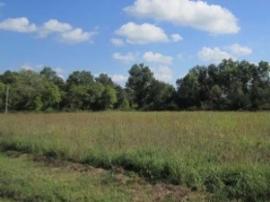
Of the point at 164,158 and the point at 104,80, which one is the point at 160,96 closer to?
the point at 104,80

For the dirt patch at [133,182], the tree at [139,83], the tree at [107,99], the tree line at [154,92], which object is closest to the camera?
the dirt patch at [133,182]

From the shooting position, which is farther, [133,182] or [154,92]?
[154,92]

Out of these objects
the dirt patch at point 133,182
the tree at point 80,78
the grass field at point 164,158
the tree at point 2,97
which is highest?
the tree at point 80,78

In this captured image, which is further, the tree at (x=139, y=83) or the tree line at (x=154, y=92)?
the tree at (x=139, y=83)

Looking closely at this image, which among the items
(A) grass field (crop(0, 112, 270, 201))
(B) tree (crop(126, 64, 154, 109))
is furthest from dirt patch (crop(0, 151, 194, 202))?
(B) tree (crop(126, 64, 154, 109))

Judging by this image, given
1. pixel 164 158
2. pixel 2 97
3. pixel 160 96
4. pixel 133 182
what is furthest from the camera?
pixel 160 96

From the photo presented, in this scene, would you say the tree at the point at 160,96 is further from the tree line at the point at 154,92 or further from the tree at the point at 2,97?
the tree at the point at 2,97

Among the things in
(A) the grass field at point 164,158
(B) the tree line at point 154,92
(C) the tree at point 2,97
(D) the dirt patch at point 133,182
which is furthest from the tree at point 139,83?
(D) the dirt patch at point 133,182

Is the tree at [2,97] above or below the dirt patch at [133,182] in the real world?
above

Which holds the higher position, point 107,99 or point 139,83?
point 139,83

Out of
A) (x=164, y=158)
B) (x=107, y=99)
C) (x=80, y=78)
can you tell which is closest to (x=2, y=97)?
(x=107, y=99)

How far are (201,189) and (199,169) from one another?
2.63 feet

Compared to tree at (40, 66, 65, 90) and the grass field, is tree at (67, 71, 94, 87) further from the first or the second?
the grass field

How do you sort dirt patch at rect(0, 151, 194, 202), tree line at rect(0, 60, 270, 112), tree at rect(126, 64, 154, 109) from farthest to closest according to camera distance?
tree at rect(126, 64, 154, 109) < tree line at rect(0, 60, 270, 112) < dirt patch at rect(0, 151, 194, 202)
